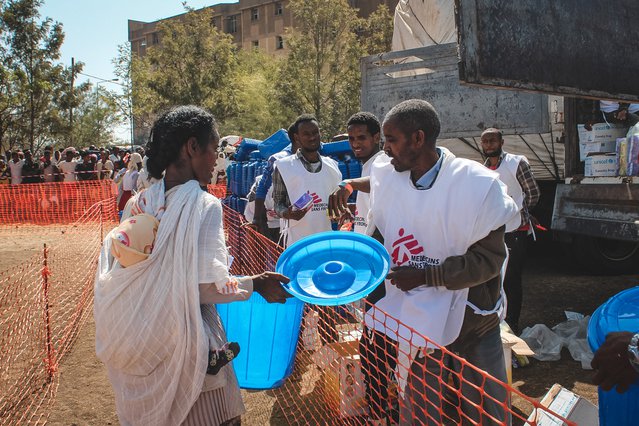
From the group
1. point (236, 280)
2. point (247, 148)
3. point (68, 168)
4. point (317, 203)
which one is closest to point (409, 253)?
point (236, 280)

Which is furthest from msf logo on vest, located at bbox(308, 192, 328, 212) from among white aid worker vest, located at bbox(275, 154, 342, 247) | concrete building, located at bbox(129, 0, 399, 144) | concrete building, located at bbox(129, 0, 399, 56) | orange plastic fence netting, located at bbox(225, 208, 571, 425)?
concrete building, located at bbox(129, 0, 399, 144)

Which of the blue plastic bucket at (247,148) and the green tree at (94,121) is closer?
the blue plastic bucket at (247,148)

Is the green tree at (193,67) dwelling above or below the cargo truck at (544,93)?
above

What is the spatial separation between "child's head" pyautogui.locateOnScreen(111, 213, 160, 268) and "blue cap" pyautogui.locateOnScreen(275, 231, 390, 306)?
0.60 m

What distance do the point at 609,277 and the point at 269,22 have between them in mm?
43441

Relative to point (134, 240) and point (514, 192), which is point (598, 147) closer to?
point (514, 192)

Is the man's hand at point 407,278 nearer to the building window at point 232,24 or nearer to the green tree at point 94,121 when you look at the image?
the green tree at point 94,121

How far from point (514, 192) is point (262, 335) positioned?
2779mm

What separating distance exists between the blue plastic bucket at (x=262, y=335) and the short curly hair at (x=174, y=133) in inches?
36.1

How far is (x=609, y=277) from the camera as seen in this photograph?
693 cm

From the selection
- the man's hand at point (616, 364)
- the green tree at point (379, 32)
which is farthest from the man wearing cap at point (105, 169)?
the man's hand at point (616, 364)

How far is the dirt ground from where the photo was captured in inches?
150

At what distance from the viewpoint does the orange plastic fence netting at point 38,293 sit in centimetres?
417

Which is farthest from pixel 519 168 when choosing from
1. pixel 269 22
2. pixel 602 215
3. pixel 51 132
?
pixel 269 22
